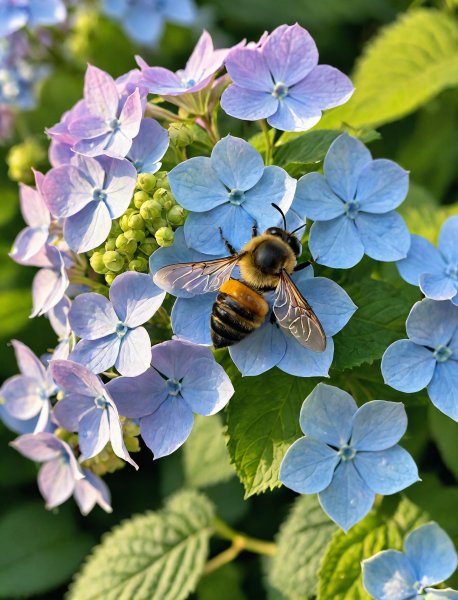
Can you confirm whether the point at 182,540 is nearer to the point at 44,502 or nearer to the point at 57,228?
the point at 44,502

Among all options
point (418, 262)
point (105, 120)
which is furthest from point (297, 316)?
point (105, 120)

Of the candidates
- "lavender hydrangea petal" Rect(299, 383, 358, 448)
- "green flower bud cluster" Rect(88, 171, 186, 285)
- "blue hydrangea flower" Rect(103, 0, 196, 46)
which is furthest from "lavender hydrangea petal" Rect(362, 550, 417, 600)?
"blue hydrangea flower" Rect(103, 0, 196, 46)

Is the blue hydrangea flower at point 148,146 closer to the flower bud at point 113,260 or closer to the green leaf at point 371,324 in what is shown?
the flower bud at point 113,260

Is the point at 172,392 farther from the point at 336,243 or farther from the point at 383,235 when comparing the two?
the point at 383,235

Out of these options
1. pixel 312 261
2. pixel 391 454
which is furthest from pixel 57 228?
pixel 391 454

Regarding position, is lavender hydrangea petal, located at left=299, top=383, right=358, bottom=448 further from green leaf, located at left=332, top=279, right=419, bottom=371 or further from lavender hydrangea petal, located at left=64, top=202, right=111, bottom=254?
lavender hydrangea petal, located at left=64, top=202, right=111, bottom=254

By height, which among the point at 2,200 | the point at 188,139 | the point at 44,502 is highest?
the point at 188,139

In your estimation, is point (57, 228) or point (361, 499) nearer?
point (361, 499)
